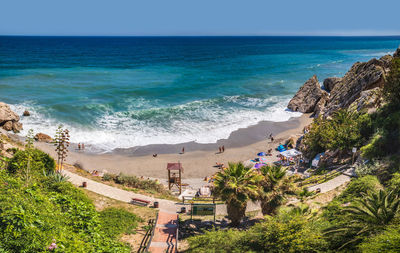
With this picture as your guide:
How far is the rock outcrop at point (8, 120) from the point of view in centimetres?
3678

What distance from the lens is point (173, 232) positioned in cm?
1581

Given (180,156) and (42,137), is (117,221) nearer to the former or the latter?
(180,156)

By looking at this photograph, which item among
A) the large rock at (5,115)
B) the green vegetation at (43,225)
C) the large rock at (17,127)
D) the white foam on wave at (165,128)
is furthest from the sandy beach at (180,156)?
the green vegetation at (43,225)

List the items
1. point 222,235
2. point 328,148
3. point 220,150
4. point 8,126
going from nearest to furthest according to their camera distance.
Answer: point 222,235, point 328,148, point 220,150, point 8,126

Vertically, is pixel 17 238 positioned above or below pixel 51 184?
above

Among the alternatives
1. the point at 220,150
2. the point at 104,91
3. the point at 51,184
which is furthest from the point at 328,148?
the point at 104,91

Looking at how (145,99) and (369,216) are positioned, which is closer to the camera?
(369,216)

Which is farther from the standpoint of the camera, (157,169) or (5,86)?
(5,86)

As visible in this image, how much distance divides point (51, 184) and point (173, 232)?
733 centimetres

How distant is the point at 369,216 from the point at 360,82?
28.6 meters

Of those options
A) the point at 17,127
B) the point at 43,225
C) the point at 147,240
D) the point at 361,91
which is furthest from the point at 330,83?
the point at 43,225

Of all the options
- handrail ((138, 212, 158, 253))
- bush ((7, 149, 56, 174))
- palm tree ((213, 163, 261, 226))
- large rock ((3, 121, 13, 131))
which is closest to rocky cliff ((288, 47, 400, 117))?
palm tree ((213, 163, 261, 226))

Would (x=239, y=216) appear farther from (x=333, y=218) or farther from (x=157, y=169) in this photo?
(x=157, y=169)

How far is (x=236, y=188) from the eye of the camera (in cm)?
1533
